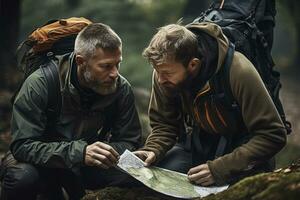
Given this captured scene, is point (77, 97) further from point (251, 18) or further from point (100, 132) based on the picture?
point (251, 18)

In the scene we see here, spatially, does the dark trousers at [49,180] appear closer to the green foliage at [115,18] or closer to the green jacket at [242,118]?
the green jacket at [242,118]

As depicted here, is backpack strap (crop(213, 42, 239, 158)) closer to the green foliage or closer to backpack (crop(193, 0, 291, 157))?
backpack (crop(193, 0, 291, 157))

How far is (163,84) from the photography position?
4410 mm

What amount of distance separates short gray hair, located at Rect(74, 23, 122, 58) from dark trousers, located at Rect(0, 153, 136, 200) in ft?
3.27

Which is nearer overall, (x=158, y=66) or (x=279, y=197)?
(x=279, y=197)

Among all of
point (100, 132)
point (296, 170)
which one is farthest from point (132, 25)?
point (296, 170)

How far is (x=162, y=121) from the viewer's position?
4.86m

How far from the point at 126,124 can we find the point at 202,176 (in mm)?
923

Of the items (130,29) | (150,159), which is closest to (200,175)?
(150,159)

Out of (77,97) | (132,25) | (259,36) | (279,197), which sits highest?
(259,36)

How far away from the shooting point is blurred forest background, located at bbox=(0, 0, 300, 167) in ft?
31.7

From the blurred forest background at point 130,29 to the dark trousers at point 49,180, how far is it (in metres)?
2.89

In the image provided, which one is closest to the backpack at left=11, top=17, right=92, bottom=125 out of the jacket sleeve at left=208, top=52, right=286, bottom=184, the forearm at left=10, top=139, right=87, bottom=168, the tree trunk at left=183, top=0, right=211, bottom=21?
the forearm at left=10, top=139, right=87, bottom=168

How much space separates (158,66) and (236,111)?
0.67 meters
